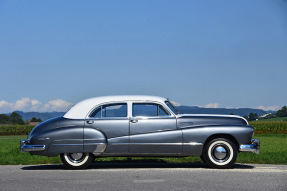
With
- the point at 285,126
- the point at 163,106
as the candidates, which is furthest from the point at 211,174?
the point at 285,126

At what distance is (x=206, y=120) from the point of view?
9.60 metres

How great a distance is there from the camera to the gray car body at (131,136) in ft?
30.6

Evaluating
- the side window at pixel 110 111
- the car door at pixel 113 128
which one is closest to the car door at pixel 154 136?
the car door at pixel 113 128

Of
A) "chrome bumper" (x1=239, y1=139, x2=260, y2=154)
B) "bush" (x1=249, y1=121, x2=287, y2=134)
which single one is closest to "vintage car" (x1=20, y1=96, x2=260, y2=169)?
"chrome bumper" (x1=239, y1=139, x2=260, y2=154)

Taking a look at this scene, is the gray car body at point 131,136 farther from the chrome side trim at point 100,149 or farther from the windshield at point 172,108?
the windshield at point 172,108

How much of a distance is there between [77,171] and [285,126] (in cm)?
6052

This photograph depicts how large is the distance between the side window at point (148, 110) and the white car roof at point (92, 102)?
14 centimetres

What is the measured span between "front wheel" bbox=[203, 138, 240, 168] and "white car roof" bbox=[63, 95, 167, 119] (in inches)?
57.6

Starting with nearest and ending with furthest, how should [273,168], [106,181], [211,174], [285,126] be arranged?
[106,181]
[211,174]
[273,168]
[285,126]

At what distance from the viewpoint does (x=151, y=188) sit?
23.0ft

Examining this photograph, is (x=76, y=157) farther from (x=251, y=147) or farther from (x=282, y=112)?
(x=282, y=112)

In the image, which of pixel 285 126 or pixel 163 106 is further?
pixel 285 126

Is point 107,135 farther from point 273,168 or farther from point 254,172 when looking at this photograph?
point 273,168

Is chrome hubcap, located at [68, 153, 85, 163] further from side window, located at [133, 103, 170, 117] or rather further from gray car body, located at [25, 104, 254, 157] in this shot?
side window, located at [133, 103, 170, 117]
